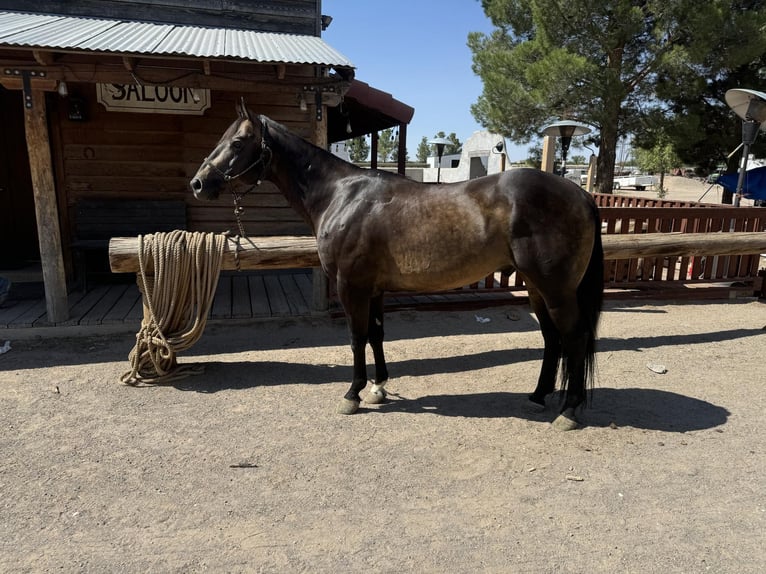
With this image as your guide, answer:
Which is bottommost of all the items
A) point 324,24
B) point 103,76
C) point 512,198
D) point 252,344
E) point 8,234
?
point 252,344

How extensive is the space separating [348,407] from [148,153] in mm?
5139

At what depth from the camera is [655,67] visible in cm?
→ 1128

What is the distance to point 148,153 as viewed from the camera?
6.83m

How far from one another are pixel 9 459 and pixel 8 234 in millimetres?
5948

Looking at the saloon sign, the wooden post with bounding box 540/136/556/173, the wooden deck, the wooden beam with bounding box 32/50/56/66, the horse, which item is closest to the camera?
the horse

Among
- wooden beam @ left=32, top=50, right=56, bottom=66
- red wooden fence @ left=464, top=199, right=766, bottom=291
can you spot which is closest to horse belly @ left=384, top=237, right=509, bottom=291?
red wooden fence @ left=464, top=199, right=766, bottom=291

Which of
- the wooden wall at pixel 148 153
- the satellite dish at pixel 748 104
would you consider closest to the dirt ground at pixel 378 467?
the wooden wall at pixel 148 153

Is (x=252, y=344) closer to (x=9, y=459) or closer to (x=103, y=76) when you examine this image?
(x=9, y=459)

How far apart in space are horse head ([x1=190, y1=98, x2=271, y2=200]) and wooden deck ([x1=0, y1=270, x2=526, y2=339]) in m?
2.19

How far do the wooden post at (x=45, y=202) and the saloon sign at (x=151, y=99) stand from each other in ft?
3.68

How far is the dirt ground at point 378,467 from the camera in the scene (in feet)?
6.93

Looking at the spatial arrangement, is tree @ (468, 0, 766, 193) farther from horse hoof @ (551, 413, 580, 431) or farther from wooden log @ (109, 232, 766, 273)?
horse hoof @ (551, 413, 580, 431)

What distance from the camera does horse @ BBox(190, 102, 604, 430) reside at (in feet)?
10.1

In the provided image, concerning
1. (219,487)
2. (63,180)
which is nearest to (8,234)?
(63,180)
